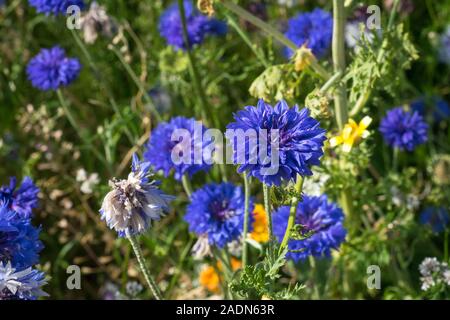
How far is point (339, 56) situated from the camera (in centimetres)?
204

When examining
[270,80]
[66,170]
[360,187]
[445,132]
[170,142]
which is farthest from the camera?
[445,132]

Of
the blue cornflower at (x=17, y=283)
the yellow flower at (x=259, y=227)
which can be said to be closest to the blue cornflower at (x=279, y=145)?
the blue cornflower at (x=17, y=283)

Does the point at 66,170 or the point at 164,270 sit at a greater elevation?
the point at 66,170

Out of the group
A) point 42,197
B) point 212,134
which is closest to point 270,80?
point 212,134

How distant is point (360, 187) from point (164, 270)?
30.3 inches

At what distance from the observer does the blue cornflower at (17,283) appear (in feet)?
5.05

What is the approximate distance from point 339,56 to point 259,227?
519 millimetres

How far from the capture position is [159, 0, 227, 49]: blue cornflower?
2500mm

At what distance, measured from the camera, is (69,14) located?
2.37m

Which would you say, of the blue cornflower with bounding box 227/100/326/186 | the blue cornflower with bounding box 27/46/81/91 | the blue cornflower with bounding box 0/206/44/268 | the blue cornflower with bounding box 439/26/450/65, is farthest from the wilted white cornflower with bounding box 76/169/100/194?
the blue cornflower with bounding box 439/26/450/65

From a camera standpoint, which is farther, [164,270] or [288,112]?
[164,270]

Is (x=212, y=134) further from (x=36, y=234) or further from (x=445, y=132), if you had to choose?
(x=445, y=132)
